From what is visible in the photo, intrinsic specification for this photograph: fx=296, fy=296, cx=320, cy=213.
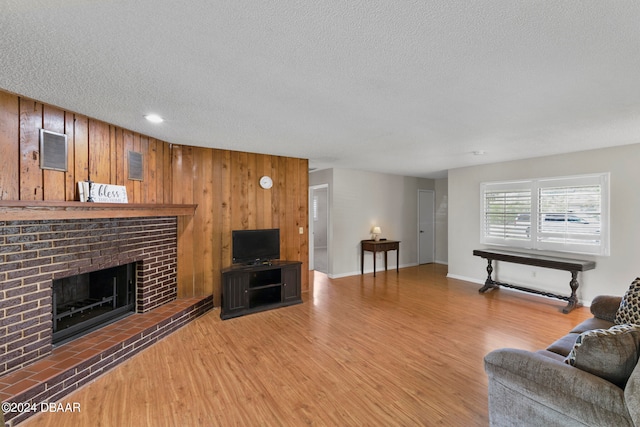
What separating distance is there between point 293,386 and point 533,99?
9.74 ft

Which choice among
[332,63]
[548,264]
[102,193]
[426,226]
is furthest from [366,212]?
[332,63]

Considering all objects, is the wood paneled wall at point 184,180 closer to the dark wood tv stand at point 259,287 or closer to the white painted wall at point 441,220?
the dark wood tv stand at point 259,287

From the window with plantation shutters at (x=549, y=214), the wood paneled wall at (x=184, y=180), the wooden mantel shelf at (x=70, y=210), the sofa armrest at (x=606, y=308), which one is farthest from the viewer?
the window with plantation shutters at (x=549, y=214)

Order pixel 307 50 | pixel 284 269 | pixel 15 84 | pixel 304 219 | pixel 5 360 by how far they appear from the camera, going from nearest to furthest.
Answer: pixel 307 50, pixel 15 84, pixel 5 360, pixel 284 269, pixel 304 219

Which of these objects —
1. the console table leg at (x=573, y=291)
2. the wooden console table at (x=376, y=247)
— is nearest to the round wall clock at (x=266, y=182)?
the wooden console table at (x=376, y=247)

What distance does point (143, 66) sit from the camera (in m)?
1.81

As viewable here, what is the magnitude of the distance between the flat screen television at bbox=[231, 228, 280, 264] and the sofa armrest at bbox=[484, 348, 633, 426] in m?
3.18

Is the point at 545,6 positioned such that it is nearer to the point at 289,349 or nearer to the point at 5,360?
the point at 289,349

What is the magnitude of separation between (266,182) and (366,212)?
8.98 feet

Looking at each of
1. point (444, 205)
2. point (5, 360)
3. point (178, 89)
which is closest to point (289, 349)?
point (5, 360)

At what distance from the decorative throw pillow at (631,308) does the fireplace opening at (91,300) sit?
15.4 ft

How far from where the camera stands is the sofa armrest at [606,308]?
2549mm

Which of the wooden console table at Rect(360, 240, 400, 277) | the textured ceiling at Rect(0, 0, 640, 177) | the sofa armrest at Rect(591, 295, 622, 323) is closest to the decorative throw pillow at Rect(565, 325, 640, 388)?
the sofa armrest at Rect(591, 295, 622, 323)

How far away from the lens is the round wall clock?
458cm
